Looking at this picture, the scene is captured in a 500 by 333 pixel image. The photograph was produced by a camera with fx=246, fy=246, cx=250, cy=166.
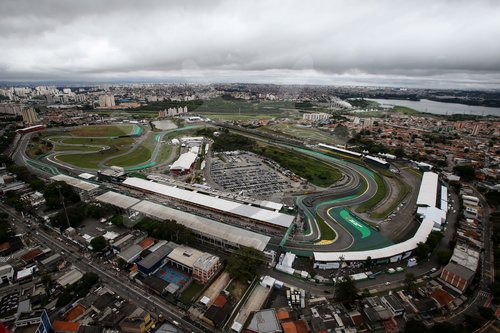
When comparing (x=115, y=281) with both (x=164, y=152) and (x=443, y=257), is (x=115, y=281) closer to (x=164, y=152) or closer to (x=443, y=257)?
(x=443, y=257)

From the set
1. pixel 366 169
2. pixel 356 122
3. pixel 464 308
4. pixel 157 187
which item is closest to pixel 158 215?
pixel 157 187

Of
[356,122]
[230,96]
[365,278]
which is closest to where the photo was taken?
[365,278]

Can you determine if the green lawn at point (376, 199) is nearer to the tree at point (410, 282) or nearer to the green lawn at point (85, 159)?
the tree at point (410, 282)

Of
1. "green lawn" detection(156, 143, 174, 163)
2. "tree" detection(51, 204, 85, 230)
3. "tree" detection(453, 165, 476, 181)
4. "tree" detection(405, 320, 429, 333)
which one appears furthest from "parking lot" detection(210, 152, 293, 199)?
"tree" detection(453, 165, 476, 181)

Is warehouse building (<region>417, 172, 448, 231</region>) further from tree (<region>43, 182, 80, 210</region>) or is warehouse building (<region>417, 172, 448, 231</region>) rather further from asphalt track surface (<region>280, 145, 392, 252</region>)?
tree (<region>43, 182, 80, 210</region>)

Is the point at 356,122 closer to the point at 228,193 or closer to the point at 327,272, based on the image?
the point at 228,193

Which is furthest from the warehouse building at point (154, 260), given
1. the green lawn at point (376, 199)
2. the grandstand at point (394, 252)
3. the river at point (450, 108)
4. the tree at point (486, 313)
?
the river at point (450, 108)
